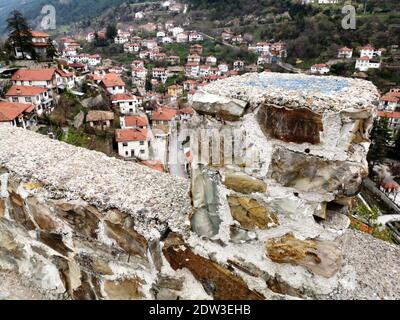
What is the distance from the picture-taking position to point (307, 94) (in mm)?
1920

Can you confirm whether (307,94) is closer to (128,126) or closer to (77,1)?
(128,126)

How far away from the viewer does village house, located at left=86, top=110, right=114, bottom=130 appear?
90.6 feet

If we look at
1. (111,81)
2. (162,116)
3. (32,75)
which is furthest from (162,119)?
(32,75)

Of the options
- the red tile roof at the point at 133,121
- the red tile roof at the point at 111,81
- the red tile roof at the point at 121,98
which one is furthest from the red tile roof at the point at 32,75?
the red tile roof at the point at 111,81

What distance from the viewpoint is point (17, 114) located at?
2000cm

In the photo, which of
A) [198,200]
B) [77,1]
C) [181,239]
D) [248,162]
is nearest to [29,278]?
[181,239]

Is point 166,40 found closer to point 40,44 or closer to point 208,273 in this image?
point 40,44

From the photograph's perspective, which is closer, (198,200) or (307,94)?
(307,94)

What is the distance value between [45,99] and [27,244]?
2798cm

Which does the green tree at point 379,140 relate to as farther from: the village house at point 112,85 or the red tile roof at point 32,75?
the red tile roof at point 32,75

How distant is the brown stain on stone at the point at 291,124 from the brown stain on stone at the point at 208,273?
1.01 m

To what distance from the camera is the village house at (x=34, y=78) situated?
92.6ft

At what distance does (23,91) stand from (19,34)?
32.9 ft

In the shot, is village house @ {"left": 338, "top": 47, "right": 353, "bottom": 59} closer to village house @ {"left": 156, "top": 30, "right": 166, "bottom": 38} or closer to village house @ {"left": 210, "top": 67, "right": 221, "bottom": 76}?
village house @ {"left": 210, "top": 67, "right": 221, "bottom": 76}
